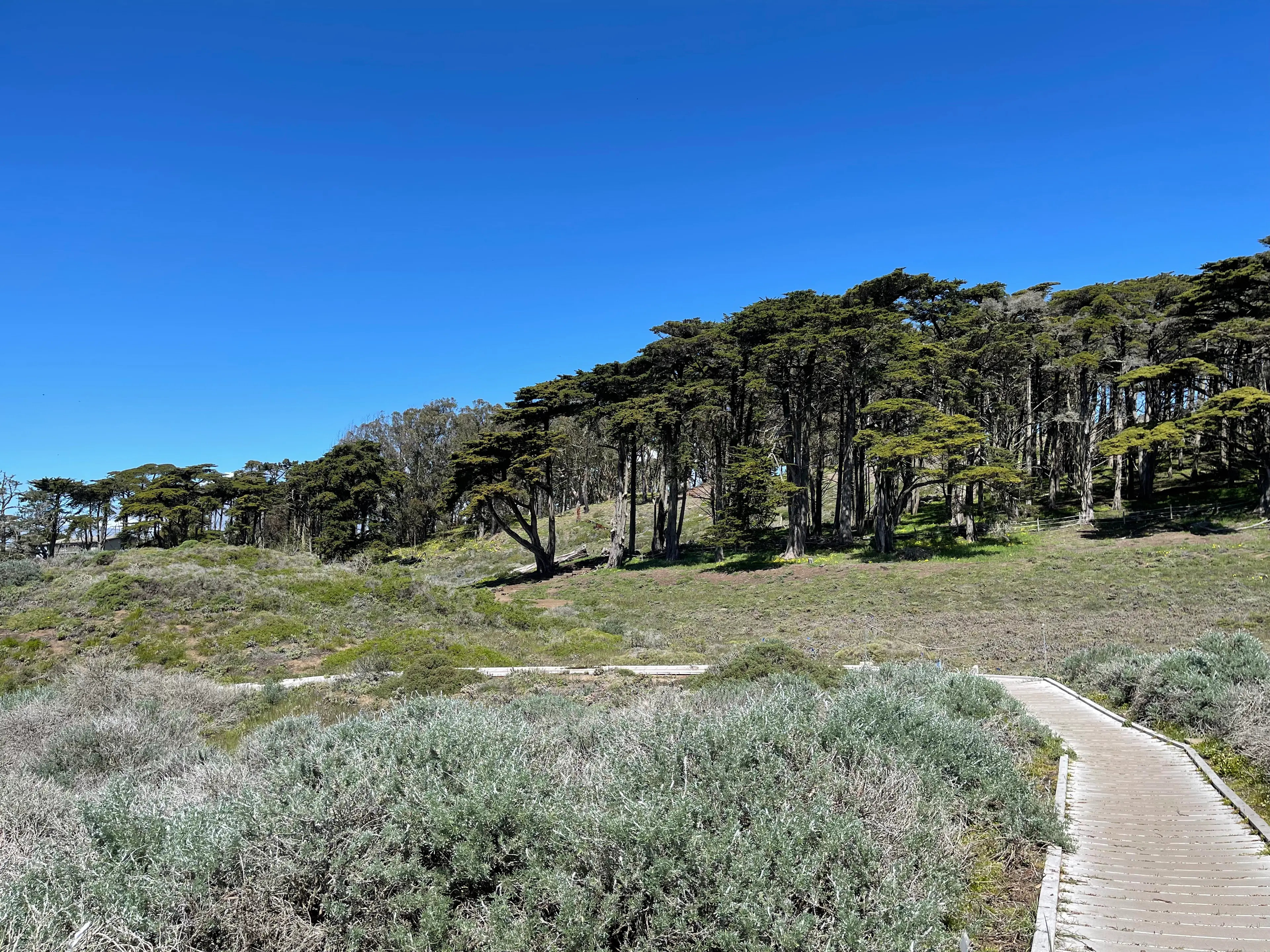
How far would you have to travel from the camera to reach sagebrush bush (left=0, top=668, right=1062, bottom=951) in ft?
11.5

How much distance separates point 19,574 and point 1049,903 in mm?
35580

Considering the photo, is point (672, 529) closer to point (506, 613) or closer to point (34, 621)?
point (506, 613)

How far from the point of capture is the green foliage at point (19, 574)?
84.0ft

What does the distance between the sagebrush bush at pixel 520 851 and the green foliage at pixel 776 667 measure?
5308 mm

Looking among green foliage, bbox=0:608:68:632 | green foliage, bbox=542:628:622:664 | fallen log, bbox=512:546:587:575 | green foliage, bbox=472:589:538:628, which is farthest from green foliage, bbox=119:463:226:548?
green foliage, bbox=542:628:622:664

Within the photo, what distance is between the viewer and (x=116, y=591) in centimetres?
2223

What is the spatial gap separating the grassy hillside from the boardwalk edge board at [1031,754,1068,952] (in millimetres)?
10941

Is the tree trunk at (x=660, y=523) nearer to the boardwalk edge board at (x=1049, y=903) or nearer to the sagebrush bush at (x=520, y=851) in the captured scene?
the boardwalk edge board at (x=1049, y=903)

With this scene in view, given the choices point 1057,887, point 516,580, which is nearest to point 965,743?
point 1057,887

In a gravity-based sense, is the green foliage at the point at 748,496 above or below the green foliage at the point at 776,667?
above

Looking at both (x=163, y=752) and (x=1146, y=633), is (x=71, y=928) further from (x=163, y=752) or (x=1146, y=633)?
(x=1146, y=633)

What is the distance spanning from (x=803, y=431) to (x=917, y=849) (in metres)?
32.4


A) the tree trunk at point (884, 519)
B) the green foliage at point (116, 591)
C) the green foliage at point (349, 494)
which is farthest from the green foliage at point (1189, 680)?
the green foliage at point (349, 494)

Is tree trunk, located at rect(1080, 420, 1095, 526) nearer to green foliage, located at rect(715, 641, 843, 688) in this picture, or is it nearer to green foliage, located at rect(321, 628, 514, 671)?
green foliage, located at rect(715, 641, 843, 688)
